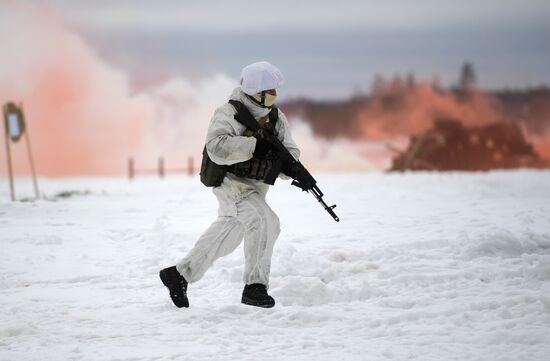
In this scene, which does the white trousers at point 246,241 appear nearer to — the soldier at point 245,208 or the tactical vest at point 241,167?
the soldier at point 245,208

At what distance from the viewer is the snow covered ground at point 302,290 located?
5.63 m

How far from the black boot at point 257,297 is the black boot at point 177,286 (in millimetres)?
482

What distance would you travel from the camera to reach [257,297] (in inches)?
265

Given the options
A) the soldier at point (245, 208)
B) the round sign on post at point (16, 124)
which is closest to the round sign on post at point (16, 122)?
the round sign on post at point (16, 124)

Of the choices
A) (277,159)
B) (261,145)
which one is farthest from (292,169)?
(261,145)

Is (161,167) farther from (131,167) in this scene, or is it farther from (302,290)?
(302,290)

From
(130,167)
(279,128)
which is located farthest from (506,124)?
(279,128)

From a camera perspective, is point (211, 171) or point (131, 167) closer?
point (211, 171)

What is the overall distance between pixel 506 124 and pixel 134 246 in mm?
22629

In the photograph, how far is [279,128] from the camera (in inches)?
277

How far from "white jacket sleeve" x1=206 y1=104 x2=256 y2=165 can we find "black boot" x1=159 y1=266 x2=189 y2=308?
3.24 ft

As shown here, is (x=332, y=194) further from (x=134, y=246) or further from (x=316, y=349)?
(x=316, y=349)

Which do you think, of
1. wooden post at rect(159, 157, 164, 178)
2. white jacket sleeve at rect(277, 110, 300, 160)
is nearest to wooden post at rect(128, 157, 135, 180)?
wooden post at rect(159, 157, 164, 178)

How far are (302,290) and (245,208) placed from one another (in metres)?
0.88
